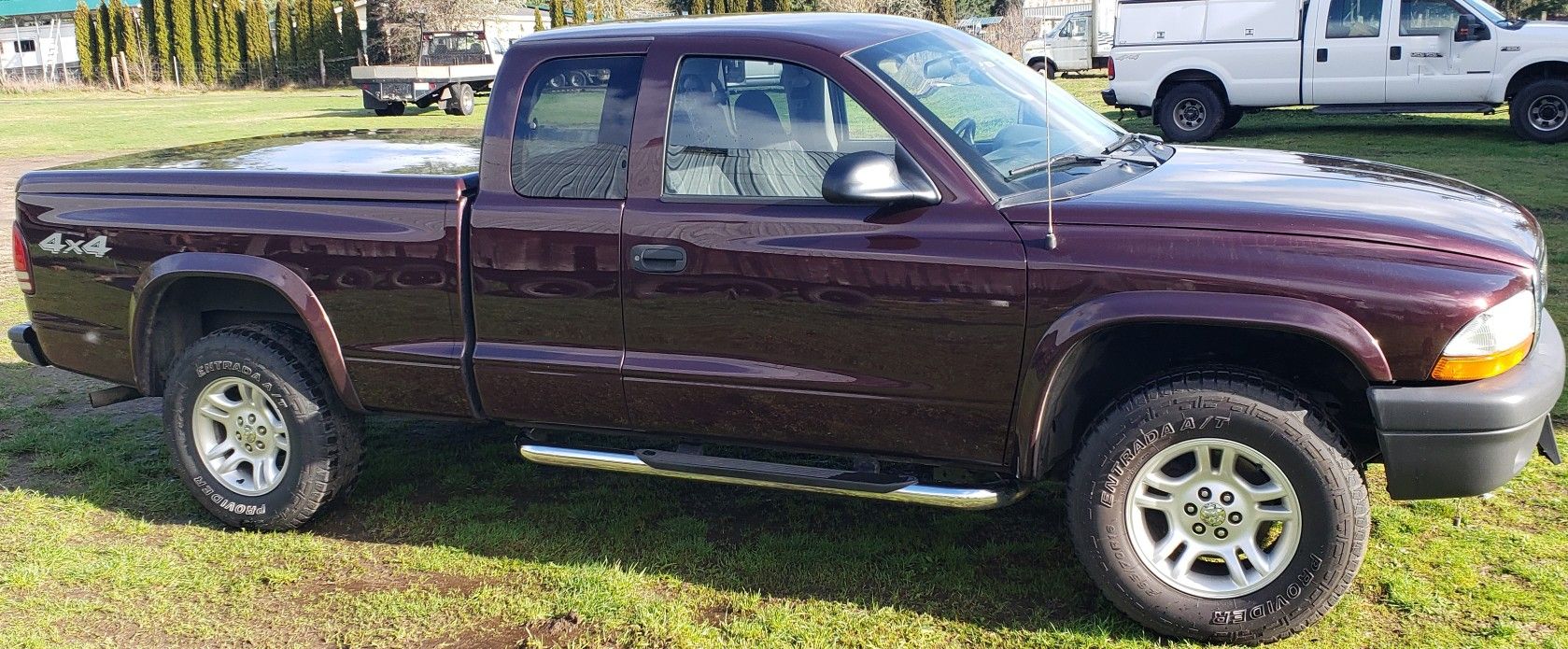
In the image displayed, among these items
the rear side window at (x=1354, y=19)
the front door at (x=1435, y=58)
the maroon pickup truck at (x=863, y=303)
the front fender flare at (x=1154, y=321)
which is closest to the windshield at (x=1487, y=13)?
the front door at (x=1435, y=58)

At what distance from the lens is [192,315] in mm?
4906

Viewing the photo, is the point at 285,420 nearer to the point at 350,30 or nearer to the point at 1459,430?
the point at 1459,430

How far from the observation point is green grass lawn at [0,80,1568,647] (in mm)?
3777

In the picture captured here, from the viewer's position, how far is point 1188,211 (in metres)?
3.45


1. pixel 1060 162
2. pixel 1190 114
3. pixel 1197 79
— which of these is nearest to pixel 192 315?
pixel 1060 162

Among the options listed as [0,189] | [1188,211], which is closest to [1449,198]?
[1188,211]

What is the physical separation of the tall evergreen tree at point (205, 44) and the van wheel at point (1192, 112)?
137ft

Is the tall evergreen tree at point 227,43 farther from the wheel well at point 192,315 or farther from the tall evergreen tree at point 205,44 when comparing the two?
the wheel well at point 192,315

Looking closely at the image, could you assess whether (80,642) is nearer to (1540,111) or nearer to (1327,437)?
(1327,437)

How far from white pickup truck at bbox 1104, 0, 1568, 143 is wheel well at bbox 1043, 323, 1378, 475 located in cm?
1263

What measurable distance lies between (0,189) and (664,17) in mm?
14420

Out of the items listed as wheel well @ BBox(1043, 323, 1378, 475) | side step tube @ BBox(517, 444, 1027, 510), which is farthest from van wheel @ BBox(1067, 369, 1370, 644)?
side step tube @ BBox(517, 444, 1027, 510)

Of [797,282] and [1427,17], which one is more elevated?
[1427,17]

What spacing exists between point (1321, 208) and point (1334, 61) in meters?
13.2
